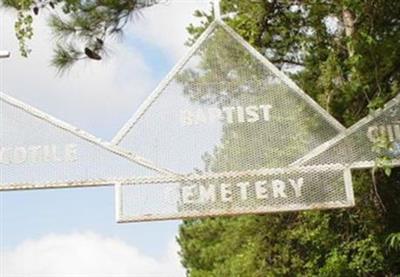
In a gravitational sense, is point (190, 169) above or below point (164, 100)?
below

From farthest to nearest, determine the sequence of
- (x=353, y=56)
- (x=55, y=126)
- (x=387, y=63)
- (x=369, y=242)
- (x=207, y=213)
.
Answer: (x=369, y=242)
(x=387, y=63)
(x=353, y=56)
(x=55, y=126)
(x=207, y=213)

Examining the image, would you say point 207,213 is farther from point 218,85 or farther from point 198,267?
point 198,267

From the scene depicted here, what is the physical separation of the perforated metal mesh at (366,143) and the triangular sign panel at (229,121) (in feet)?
0.17

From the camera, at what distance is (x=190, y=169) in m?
3.01

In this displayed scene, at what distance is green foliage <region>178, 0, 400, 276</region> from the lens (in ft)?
12.5

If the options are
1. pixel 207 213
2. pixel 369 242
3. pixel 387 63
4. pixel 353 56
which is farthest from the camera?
pixel 369 242

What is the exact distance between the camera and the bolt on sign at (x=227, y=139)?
2936 millimetres

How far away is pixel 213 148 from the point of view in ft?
10.1

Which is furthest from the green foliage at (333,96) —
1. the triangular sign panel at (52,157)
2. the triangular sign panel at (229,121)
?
the triangular sign panel at (52,157)

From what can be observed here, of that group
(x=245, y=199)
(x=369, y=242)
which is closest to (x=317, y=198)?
(x=245, y=199)

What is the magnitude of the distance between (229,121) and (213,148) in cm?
14

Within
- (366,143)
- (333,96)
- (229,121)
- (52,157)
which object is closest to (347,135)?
(366,143)

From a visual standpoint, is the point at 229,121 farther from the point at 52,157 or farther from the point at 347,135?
the point at 52,157

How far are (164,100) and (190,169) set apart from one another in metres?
0.36
